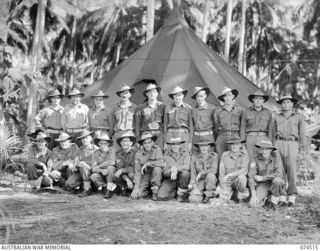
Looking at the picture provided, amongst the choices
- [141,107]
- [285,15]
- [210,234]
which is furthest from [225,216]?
[285,15]

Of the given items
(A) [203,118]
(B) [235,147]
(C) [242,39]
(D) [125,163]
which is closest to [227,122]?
(A) [203,118]

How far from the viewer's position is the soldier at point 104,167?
6.95 metres

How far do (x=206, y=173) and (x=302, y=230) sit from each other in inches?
66.0

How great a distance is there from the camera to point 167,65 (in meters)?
9.82

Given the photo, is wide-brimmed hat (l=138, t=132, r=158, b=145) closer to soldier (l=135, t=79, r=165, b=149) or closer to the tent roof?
soldier (l=135, t=79, r=165, b=149)

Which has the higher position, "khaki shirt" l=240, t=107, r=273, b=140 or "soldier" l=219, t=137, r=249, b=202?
"khaki shirt" l=240, t=107, r=273, b=140

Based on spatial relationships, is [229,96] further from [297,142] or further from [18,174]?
[18,174]

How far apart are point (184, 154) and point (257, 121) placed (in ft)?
3.42

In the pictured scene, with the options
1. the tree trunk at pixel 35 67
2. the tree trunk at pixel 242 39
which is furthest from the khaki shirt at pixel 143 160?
the tree trunk at pixel 242 39

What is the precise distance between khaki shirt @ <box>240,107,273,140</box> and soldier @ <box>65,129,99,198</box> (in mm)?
2150

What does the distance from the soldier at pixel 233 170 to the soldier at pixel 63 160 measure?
214cm

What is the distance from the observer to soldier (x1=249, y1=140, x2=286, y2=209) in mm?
6332

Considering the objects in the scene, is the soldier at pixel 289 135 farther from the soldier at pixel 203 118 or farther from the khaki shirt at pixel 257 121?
the soldier at pixel 203 118

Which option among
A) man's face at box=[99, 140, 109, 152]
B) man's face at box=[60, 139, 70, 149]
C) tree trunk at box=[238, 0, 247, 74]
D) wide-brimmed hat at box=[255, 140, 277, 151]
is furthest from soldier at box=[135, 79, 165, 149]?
tree trunk at box=[238, 0, 247, 74]
